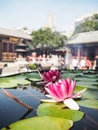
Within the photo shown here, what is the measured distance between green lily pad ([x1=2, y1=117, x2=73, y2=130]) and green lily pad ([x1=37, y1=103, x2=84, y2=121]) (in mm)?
99

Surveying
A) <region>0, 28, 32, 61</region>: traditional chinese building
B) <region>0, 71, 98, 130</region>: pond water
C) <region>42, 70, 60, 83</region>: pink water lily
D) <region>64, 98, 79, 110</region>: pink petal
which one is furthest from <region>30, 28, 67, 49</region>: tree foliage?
<region>64, 98, 79, 110</region>: pink petal

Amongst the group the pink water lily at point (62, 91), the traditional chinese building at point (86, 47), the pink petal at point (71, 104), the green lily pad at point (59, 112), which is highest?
the traditional chinese building at point (86, 47)

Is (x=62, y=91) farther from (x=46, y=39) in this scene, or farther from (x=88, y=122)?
(x=46, y=39)

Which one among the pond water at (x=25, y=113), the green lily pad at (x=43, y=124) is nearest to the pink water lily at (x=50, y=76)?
the pond water at (x=25, y=113)

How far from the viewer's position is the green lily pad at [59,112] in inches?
Answer: 36.0

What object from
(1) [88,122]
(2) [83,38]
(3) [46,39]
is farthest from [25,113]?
(3) [46,39]

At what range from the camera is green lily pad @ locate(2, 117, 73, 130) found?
762 millimetres

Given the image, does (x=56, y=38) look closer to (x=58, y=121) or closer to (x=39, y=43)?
(x=39, y=43)

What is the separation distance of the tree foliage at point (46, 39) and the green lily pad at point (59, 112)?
2731 centimetres

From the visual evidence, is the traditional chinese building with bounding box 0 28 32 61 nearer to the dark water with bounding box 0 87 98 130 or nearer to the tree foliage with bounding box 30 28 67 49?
the tree foliage with bounding box 30 28 67 49

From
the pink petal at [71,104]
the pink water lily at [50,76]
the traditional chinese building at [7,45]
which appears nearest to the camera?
the pink petal at [71,104]

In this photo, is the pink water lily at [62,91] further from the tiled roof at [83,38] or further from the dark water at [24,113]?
the tiled roof at [83,38]

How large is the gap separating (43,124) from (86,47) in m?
19.4

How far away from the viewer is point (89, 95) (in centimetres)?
138
